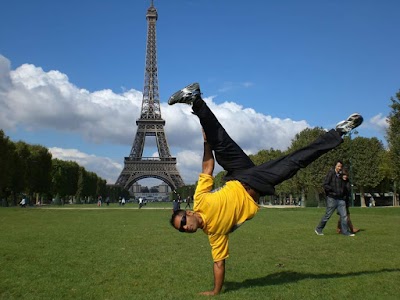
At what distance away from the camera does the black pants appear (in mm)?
6254

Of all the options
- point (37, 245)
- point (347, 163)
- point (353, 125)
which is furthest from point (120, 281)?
point (347, 163)

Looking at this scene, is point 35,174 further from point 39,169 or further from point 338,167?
point 338,167

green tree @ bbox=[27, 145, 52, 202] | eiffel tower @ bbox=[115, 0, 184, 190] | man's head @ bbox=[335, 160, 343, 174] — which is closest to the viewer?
man's head @ bbox=[335, 160, 343, 174]

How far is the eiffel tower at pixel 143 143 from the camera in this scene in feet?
333

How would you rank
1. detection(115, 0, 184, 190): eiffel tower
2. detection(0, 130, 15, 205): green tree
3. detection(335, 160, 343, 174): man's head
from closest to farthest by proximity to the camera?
detection(335, 160, 343, 174): man's head → detection(0, 130, 15, 205): green tree → detection(115, 0, 184, 190): eiffel tower

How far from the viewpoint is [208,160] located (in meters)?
6.41

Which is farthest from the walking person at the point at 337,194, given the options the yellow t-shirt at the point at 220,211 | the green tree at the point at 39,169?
the green tree at the point at 39,169

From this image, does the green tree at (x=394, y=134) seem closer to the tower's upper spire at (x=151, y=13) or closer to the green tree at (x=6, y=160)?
the green tree at (x=6, y=160)

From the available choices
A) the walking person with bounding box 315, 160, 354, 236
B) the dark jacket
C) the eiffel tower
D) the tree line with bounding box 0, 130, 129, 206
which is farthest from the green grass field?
the eiffel tower

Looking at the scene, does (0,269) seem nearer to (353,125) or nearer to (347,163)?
(353,125)

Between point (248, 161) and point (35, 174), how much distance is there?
205 feet

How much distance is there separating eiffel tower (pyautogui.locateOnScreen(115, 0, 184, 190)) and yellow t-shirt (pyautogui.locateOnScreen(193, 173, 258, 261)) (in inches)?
3626

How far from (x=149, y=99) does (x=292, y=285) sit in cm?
10374

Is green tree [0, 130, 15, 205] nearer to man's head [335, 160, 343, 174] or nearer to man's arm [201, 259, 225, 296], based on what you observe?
man's head [335, 160, 343, 174]
